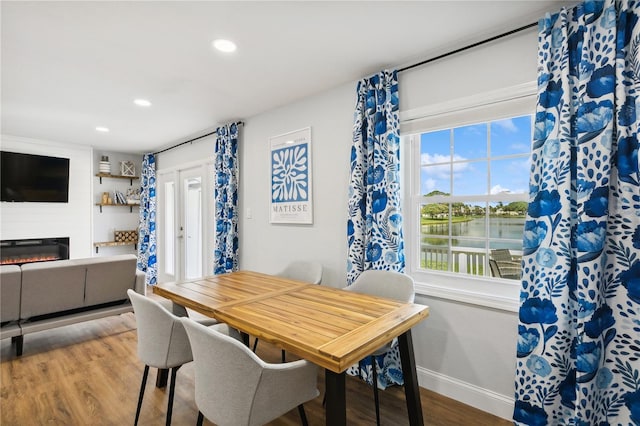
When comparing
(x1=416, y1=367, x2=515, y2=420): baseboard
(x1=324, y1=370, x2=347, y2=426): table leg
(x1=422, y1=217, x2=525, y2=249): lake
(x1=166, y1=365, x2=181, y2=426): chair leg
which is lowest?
(x1=416, y1=367, x2=515, y2=420): baseboard

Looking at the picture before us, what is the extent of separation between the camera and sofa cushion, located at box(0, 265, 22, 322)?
8.86ft

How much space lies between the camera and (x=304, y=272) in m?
2.90

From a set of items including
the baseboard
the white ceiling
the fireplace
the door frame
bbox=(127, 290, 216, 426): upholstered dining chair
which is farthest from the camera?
the fireplace

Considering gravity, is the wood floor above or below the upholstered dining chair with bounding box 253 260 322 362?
below

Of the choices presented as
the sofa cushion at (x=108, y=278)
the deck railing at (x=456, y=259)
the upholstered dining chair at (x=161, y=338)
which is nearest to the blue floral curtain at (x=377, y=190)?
the deck railing at (x=456, y=259)

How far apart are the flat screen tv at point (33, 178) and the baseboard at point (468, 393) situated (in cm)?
586

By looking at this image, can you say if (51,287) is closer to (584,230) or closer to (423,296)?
(423,296)

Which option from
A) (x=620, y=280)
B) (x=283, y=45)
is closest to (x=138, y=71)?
(x=283, y=45)

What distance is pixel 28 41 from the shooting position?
2.12 m

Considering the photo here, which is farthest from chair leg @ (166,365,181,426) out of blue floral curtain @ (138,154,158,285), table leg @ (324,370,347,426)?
blue floral curtain @ (138,154,158,285)

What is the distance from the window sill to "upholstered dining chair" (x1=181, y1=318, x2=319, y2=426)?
137 centimetres

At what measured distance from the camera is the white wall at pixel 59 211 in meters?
4.66

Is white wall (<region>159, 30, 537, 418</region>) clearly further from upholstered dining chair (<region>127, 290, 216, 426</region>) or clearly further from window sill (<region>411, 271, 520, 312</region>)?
upholstered dining chair (<region>127, 290, 216, 426</region>)

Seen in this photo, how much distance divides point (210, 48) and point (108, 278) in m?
2.58
